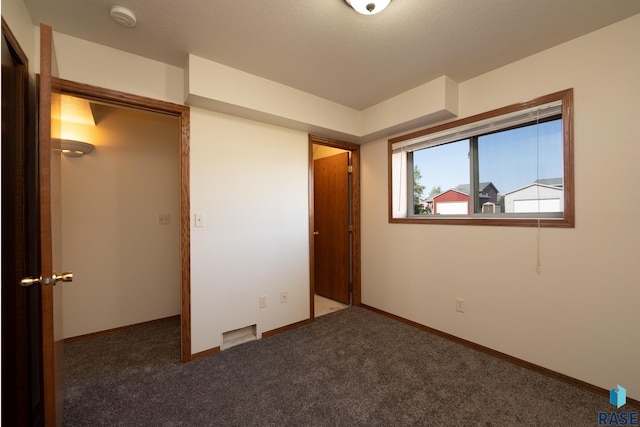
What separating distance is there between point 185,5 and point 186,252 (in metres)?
1.71

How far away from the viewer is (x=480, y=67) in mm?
2252

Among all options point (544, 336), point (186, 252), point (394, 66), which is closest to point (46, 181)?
point (186, 252)

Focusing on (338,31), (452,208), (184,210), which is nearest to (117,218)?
(184,210)

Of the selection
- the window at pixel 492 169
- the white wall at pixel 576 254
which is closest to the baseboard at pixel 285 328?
the white wall at pixel 576 254

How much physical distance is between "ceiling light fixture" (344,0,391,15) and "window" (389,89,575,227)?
1379 mm

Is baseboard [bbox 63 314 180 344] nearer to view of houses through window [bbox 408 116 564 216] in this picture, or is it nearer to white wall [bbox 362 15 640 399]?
white wall [bbox 362 15 640 399]

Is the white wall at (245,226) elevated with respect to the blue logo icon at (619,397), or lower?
elevated

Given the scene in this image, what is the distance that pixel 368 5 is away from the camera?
5.03 ft

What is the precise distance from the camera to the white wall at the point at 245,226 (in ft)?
7.65

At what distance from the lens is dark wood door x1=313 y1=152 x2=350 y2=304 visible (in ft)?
11.8

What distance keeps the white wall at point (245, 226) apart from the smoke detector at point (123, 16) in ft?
2.23

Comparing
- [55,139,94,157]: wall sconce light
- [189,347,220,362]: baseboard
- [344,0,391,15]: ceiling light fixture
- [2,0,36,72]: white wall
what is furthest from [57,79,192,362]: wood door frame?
[344,0,391,15]: ceiling light fixture
